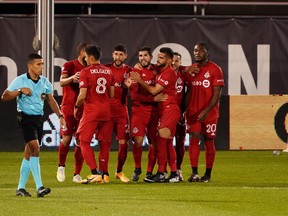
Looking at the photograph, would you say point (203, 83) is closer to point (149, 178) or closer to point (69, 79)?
point (149, 178)

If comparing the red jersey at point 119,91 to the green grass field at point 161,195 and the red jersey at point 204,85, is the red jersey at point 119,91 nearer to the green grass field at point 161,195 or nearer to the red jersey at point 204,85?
the red jersey at point 204,85

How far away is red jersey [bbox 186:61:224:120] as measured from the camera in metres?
18.1

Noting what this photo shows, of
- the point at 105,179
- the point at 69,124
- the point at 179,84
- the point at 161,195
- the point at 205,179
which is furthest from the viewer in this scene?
the point at 69,124

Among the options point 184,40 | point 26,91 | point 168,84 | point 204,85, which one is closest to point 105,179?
point 168,84

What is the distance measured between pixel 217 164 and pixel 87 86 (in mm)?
5761

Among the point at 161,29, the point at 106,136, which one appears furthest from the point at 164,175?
the point at 161,29

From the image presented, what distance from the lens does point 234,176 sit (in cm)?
1928

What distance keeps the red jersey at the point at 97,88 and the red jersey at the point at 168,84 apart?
80cm

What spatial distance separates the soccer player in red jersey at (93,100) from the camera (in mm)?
17188

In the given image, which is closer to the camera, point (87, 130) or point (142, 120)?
point (87, 130)

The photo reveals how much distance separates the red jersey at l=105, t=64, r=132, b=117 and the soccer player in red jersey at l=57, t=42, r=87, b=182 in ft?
1.78

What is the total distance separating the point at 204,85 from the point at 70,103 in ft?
7.20

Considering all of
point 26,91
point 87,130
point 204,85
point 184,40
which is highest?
point 184,40

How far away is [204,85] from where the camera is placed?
18.2 metres
